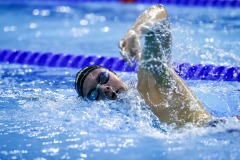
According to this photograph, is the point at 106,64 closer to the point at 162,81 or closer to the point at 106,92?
the point at 106,92

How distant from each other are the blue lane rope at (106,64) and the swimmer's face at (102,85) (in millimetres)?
749

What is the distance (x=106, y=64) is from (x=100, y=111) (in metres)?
1.56

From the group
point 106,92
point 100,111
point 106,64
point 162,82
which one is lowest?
point 106,64

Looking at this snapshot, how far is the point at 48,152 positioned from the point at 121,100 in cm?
53

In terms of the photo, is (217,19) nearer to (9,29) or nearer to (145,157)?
(9,29)

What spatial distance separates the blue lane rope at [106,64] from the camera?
13.6 ft

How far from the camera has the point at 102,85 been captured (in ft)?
9.73

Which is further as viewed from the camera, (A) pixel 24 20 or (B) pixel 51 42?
(A) pixel 24 20

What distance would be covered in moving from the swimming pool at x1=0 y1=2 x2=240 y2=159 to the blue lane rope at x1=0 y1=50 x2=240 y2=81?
0.08 metres

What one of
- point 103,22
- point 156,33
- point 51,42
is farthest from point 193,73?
point 103,22

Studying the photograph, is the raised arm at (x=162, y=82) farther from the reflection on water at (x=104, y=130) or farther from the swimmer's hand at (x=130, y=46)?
the swimmer's hand at (x=130, y=46)

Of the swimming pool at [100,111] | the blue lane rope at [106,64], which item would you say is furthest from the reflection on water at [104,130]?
the blue lane rope at [106,64]

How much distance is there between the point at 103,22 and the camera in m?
6.77

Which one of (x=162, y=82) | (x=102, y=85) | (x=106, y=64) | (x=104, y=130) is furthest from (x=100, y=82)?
(x=106, y=64)
